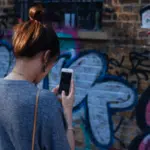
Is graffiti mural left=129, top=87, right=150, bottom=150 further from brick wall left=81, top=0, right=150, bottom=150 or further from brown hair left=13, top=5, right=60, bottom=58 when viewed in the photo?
brown hair left=13, top=5, right=60, bottom=58

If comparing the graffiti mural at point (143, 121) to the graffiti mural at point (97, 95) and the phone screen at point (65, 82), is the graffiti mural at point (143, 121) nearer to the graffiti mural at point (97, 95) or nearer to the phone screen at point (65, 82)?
the graffiti mural at point (97, 95)

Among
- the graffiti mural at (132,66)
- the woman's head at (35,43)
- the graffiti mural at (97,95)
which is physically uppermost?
the woman's head at (35,43)

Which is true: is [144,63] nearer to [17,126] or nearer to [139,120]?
[139,120]

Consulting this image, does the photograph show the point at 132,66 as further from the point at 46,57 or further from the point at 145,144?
the point at 46,57

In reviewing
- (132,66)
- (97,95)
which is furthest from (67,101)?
(97,95)

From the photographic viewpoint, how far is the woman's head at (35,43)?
203 cm

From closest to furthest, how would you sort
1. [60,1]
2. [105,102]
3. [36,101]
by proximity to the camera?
[36,101], [105,102], [60,1]

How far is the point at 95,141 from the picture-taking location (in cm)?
497

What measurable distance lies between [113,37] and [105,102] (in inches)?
29.2

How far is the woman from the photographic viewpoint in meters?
1.99

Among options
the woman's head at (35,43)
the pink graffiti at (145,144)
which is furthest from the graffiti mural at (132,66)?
the woman's head at (35,43)

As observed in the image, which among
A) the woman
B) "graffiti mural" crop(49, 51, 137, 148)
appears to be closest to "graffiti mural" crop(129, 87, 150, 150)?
"graffiti mural" crop(49, 51, 137, 148)

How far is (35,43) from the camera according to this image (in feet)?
6.65

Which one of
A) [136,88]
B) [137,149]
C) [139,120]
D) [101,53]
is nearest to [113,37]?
[101,53]
